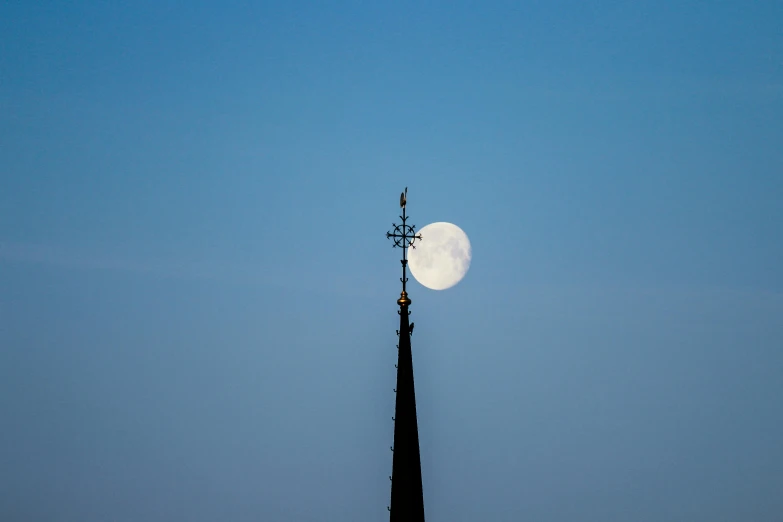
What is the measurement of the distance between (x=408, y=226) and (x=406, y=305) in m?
4.50

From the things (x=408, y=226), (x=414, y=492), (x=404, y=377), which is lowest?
(x=414, y=492)

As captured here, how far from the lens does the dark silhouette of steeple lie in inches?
2510

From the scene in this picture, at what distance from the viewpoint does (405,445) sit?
64.8 metres

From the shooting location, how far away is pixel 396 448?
64.9 meters

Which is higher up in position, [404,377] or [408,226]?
[408,226]

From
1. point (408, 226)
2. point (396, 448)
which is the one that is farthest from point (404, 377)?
point (408, 226)

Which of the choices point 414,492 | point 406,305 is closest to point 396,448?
point 414,492

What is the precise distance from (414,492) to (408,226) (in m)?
13.6

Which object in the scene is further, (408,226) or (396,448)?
(408,226)

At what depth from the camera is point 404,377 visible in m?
66.1

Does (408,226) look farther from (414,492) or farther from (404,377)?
(414,492)

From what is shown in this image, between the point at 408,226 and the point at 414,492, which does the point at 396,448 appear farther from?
the point at 408,226

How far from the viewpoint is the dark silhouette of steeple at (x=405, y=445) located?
2510 inches

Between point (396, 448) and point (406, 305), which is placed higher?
point (406, 305)
